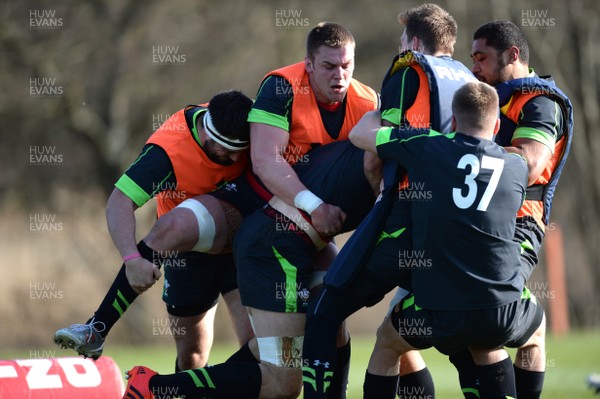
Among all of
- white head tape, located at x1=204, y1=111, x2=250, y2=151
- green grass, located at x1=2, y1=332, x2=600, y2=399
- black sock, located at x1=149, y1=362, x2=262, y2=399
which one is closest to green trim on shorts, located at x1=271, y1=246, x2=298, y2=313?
black sock, located at x1=149, y1=362, x2=262, y2=399

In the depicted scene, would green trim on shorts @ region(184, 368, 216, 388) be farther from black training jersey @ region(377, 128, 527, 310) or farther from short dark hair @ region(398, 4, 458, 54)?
short dark hair @ region(398, 4, 458, 54)

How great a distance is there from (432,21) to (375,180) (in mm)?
959

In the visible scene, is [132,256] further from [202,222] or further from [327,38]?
[327,38]

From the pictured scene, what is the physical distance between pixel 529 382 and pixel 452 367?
17.2 ft

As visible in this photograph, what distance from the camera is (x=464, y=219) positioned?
483cm

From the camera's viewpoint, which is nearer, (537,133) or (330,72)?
(537,133)

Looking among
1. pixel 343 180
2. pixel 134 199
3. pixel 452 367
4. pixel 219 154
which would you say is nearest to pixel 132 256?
pixel 134 199

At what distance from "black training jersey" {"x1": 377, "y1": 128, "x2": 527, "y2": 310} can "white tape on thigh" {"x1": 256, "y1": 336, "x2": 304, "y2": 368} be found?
923mm

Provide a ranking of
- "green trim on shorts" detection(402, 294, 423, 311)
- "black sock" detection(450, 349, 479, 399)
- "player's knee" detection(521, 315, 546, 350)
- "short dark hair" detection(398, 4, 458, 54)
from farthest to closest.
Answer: "player's knee" detection(521, 315, 546, 350) < "short dark hair" detection(398, 4, 458, 54) < "black sock" detection(450, 349, 479, 399) < "green trim on shorts" detection(402, 294, 423, 311)

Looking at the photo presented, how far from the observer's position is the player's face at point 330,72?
571 cm

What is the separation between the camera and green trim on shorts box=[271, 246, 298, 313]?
18.2 ft

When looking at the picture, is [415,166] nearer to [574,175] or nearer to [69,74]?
[69,74]

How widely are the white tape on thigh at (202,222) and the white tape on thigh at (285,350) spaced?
74cm

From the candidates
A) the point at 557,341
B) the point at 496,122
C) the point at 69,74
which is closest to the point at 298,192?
the point at 496,122
